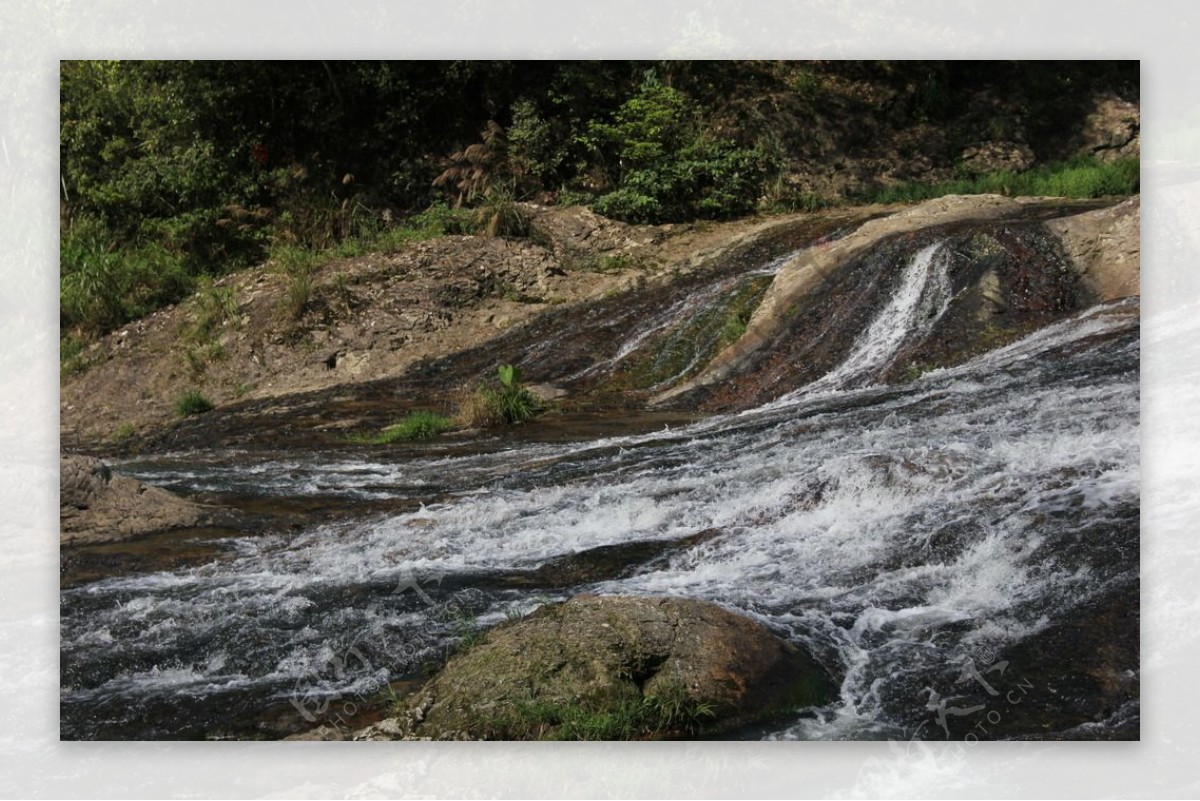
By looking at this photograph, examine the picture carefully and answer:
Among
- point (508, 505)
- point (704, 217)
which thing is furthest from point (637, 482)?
point (704, 217)

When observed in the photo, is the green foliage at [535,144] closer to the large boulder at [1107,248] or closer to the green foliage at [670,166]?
the green foliage at [670,166]

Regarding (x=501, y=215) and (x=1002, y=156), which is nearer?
(x=1002, y=156)

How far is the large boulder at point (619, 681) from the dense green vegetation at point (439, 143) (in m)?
2.09

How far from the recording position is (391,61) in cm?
615

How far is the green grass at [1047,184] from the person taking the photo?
5.84 m

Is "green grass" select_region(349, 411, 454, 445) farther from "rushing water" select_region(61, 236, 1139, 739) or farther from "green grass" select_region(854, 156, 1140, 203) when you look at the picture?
"green grass" select_region(854, 156, 1140, 203)

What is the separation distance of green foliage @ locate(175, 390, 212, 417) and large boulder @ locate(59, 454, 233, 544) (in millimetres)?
454

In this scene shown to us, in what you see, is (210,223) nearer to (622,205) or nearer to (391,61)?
(391,61)

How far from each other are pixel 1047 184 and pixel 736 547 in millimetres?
2294

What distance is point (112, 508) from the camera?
18.7 ft

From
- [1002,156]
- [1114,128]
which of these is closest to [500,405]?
[1002,156]

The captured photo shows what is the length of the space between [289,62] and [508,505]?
87.7 inches

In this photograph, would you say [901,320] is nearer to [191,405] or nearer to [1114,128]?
[1114,128]

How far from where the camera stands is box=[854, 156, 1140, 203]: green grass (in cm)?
584
